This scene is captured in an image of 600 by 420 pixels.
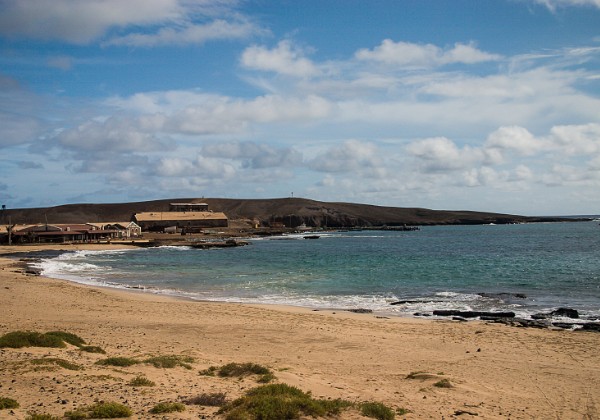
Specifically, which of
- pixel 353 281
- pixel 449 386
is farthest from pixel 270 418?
pixel 353 281

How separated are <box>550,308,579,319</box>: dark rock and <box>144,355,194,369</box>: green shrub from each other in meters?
17.2

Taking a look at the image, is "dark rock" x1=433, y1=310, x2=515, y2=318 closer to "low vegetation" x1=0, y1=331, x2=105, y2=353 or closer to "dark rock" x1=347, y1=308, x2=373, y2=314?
"dark rock" x1=347, y1=308, x2=373, y2=314

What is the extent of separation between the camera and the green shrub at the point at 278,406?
26.7 feet

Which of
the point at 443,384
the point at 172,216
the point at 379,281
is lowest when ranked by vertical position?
the point at 379,281

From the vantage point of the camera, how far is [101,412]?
7.89 m

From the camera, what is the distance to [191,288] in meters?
32.4

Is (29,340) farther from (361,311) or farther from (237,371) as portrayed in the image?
(361,311)

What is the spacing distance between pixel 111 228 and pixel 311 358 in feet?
316

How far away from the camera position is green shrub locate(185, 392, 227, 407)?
887 centimetres

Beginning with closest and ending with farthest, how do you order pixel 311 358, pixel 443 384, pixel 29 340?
pixel 443 384 < pixel 29 340 < pixel 311 358

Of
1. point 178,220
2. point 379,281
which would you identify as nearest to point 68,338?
point 379,281

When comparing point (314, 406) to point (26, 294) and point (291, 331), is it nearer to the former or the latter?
point (291, 331)

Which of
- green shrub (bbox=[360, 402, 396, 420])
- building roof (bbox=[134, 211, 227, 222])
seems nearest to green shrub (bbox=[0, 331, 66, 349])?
green shrub (bbox=[360, 402, 396, 420])

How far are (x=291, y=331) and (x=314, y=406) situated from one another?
946 cm
